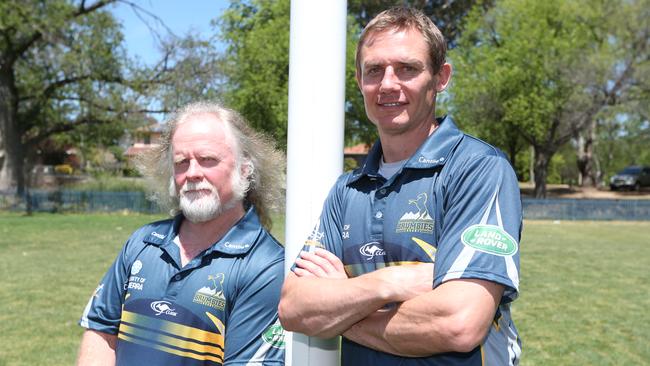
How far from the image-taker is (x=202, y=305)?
268 cm

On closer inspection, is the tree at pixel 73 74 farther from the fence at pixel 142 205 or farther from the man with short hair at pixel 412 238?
the man with short hair at pixel 412 238

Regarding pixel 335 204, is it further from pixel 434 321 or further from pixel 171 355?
pixel 171 355

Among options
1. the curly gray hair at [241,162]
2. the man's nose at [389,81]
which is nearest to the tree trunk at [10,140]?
the curly gray hair at [241,162]

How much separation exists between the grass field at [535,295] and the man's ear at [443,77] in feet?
18.5

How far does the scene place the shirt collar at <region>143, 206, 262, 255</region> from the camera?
2771 mm

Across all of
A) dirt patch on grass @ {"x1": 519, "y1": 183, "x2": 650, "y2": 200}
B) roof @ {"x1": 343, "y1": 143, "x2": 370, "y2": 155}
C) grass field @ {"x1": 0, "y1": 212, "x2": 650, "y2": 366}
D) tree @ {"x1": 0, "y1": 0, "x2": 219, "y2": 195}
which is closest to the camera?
grass field @ {"x1": 0, "y1": 212, "x2": 650, "y2": 366}

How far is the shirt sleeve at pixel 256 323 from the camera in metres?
2.65

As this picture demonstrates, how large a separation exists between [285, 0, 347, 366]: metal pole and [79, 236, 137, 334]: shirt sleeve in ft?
2.49

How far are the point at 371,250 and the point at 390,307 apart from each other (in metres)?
0.22

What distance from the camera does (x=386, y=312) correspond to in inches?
93.0

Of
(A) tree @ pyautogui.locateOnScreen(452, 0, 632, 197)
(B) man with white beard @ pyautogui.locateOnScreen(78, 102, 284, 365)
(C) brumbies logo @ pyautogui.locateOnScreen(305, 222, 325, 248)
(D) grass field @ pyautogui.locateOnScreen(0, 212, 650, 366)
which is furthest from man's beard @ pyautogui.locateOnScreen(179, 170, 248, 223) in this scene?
Result: (A) tree @ pyautogui.locateOnScreen(452, 0, 632, 197)

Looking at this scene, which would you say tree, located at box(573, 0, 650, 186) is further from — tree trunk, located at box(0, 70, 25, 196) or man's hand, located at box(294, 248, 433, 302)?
man's hand, located at box(294, 248, 433, 302)

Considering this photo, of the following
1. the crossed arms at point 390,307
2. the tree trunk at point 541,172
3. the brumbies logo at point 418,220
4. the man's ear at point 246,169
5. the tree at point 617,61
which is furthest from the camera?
the tree trunk at point 541,172

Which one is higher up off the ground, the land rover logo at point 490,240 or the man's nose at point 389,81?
the man's nose at point 389,81
